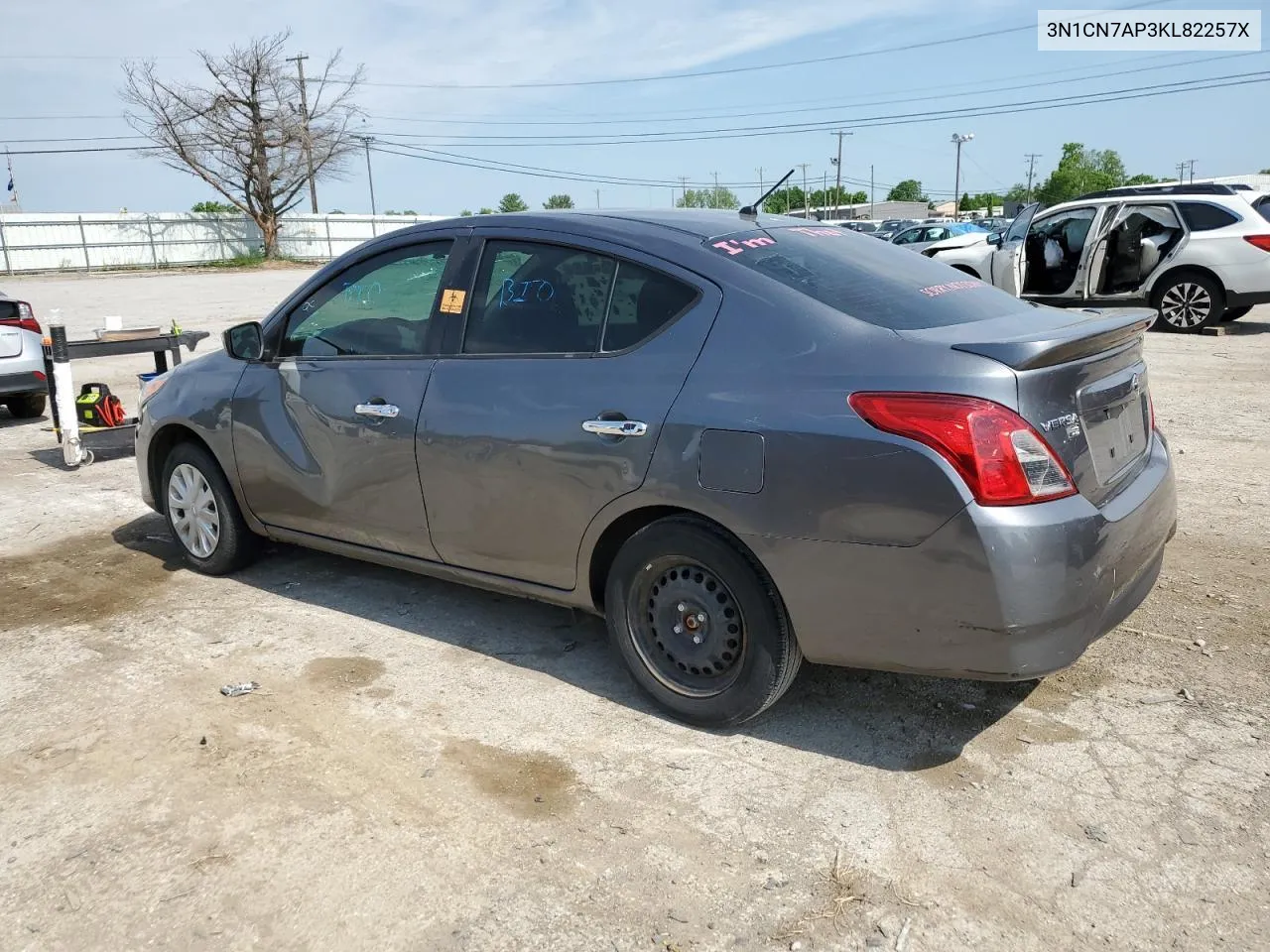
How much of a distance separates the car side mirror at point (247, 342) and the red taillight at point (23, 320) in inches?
207

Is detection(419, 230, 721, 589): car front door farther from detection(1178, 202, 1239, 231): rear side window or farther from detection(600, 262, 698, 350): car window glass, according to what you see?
detection(1178, 202, 1239, 231): rear side window

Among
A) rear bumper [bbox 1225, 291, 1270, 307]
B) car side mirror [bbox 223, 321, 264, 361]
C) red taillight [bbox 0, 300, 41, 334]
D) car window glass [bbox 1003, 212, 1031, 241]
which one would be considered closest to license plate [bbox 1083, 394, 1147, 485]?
car side mirror [bbox 223, 321, 264, 361]

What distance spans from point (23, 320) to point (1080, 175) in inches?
4292

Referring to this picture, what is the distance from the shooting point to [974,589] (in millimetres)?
2852

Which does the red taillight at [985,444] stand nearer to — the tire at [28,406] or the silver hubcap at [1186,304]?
the tire at [28,406]

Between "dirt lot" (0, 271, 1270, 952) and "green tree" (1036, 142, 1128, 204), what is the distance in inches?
3771

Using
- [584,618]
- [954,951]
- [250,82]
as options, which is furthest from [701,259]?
[250,82]

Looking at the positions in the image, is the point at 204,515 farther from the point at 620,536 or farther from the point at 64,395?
the point at 64,395

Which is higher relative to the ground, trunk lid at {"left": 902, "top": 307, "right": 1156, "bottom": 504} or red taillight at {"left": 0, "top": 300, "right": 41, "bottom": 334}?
red taillight at {"left": 0, "top": 300, "right": 41, "bottom": 334}

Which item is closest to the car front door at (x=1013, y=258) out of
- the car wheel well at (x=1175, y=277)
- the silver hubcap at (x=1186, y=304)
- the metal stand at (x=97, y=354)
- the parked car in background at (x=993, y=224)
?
the car wheel well at (x=1175, y=277)

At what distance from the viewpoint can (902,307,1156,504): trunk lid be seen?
2920 mm

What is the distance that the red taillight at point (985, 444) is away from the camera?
2.83 m

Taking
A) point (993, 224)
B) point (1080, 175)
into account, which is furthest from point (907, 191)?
point (993, 224)

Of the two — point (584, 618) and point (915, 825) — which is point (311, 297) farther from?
point (915, 825)
